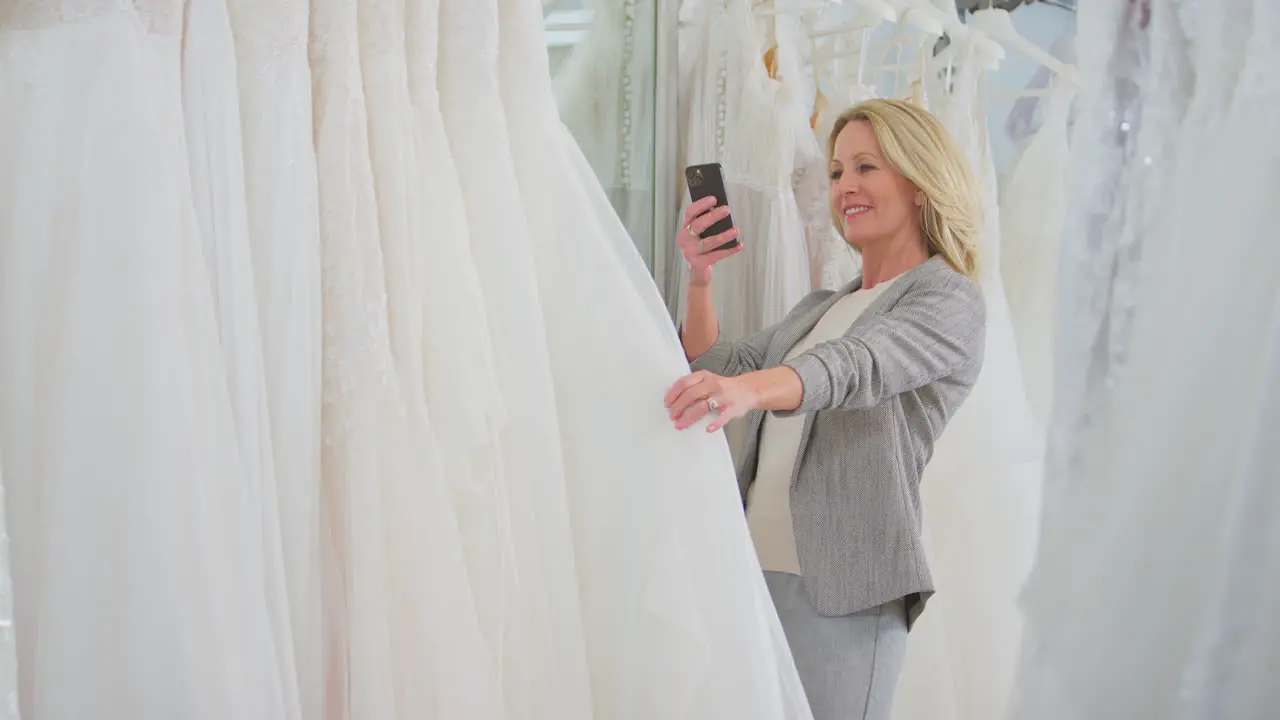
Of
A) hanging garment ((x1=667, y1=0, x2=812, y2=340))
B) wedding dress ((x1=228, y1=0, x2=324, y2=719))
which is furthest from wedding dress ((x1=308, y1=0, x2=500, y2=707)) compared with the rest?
hanging garment ((x1=667, y1=0, x2=812, y2=340))

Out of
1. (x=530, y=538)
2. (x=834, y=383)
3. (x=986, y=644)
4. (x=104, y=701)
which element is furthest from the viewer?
(x=986, y=644)

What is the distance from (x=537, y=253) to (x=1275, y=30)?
21.7 inches

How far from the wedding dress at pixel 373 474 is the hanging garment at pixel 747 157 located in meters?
0.86

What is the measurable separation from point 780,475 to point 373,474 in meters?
0.69

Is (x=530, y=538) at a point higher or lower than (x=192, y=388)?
lower

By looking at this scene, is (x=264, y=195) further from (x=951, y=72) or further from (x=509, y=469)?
(x=951, y=72)

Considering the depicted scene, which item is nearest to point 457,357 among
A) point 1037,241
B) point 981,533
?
point 981,533

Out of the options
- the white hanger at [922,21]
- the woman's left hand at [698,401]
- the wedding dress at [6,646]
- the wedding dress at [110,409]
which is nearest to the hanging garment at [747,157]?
the white hanger at [922,21]

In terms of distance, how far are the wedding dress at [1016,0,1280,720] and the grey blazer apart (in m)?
0.61

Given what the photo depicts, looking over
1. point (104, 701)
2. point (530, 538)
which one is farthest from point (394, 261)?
point (104, 701)

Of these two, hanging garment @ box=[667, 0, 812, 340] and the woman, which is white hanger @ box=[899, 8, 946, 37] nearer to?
hanging garment @ box=[667, 0, 812, 340]

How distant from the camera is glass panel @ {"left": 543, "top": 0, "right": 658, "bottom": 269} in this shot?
1496mm

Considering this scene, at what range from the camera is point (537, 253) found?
0.88 meters

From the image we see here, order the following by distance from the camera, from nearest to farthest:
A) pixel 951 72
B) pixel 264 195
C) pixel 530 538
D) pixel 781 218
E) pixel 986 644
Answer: pixel 264 195
pixel 530 538
pixel 781 218
pixel 986 644
pixel 951 72
